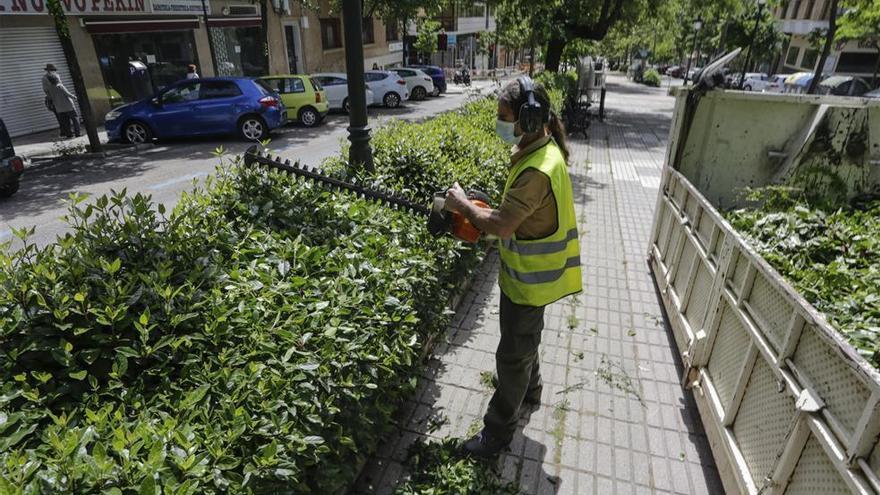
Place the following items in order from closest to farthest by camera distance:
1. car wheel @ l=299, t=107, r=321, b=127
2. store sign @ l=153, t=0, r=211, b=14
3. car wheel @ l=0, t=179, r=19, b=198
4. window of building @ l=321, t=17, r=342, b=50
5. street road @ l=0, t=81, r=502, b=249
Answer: street road @ l=0, t=81, r=502, b=249
car wheel @ l=0, t=179, r=19, b=198
car wheel @ l=299, t=107, r=321, b=127
store sign @ l=153, t=0, r=211, b=14
window of building @ l=321, t=17, r=342, b=50

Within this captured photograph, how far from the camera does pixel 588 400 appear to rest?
11.9ft

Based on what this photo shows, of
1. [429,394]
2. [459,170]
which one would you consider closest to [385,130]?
[459,170]

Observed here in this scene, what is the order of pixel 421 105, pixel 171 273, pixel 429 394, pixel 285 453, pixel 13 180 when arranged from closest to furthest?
pixel 285 453 < pixel 171 273 < pixel 429 394 < pixel 13 180 < pixel 421 105

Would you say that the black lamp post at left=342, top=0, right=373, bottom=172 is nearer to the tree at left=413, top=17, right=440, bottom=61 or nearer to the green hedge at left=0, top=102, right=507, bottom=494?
the green hedge at left=0, top=102, right=507, bottom=494

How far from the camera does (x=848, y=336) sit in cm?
223

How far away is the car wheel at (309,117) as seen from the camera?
15.5 meters

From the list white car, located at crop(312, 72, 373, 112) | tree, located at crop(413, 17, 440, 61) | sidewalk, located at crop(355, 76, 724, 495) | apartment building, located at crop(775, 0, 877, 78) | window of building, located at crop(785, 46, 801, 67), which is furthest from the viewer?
window of building, located at crop(785, 46, 801, 67)

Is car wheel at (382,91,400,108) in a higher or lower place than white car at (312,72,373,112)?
lower

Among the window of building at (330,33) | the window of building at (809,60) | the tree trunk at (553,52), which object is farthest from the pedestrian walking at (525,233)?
the window of building at (809,60)

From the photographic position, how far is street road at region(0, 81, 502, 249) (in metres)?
7.51

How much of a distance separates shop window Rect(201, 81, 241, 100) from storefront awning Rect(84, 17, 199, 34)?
5722mm

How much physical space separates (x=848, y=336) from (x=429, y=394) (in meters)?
2.46

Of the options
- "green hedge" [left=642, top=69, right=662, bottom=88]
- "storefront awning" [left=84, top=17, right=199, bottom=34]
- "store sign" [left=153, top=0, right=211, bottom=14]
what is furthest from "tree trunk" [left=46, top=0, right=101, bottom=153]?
"green hedge" [left=642, top=69, right=662, bottom=88]

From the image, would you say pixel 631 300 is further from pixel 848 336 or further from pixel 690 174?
pixel 848 336
